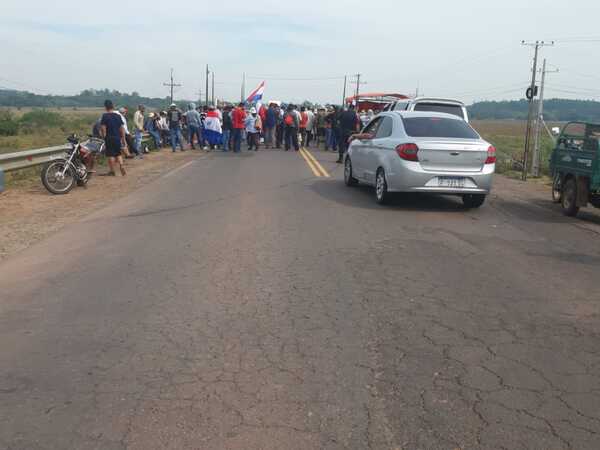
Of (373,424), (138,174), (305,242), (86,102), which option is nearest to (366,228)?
(305,242)

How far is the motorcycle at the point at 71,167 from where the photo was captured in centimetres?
1266

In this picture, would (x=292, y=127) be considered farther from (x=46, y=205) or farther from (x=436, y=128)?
(x=46, y=205)

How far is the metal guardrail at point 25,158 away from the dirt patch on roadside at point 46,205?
0.49 m

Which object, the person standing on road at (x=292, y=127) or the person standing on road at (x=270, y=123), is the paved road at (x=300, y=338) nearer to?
Answer: the person standing on road at (x=292, y=127)

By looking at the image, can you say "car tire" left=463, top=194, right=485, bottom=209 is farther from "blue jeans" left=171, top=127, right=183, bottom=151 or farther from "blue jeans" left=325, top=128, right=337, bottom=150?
"blue jeans" left=171, top=127, right=183, bottom=151

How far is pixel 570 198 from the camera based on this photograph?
36.9 feet

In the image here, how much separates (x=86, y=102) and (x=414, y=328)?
14214cm

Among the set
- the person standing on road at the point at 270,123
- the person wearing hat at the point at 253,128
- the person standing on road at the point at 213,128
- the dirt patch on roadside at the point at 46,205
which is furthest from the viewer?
the person standing on road at the point at 270,123

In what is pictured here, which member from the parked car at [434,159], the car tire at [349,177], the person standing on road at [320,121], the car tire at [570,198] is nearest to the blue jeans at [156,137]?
the person standing on road at [320,121]

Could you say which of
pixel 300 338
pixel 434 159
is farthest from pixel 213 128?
pixel 300 338

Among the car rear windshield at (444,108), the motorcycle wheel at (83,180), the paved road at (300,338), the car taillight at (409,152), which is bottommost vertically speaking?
the paved road at (300,338)

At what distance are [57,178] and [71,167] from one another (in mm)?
389

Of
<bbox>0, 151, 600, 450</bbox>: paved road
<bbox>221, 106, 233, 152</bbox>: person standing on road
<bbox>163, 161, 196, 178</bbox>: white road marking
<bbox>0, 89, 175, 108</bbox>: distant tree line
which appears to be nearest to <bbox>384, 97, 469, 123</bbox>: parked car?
<bbox>163, 161, 196, 178</bbox>: white road marking

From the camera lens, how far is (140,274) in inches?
261
